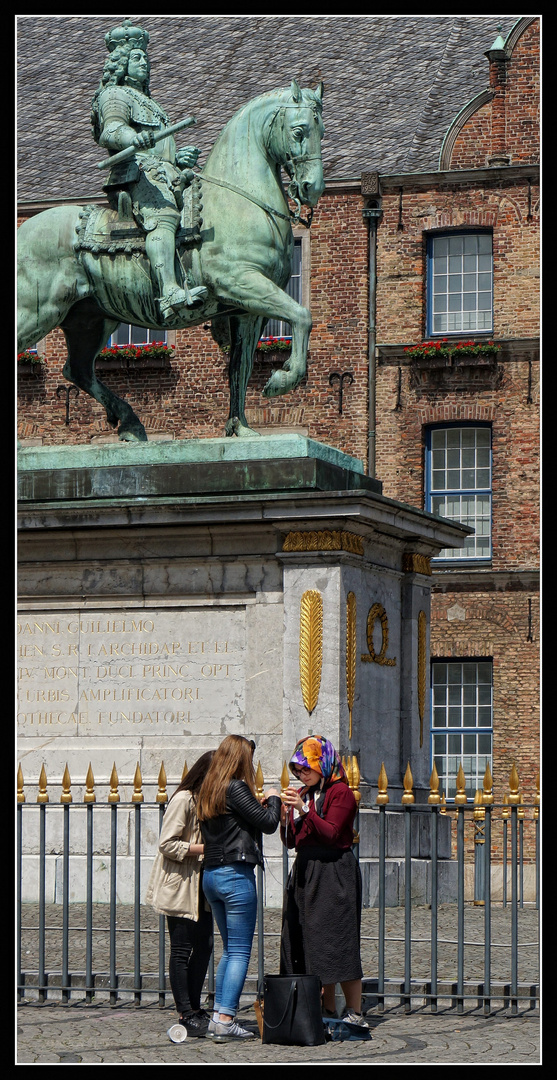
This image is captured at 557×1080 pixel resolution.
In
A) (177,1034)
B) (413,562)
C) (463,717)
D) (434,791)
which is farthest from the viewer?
(463,717)

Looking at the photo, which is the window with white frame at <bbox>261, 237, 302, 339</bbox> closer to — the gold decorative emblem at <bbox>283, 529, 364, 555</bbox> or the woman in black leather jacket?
the gold decorative emblem at <bbox>283, 529, 364, 555</bbox>

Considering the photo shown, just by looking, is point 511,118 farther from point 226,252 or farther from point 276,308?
point 276,308

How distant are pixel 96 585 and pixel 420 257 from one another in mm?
16730

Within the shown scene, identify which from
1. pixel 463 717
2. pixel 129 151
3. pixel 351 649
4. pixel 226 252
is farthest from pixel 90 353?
pixel 463 717

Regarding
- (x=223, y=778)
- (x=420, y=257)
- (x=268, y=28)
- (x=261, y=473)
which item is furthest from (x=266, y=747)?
(x=268, y=28)

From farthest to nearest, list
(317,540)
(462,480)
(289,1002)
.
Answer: (462,480)
(317,540)
(289,1002)

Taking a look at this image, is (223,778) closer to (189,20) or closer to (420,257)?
(420,257)

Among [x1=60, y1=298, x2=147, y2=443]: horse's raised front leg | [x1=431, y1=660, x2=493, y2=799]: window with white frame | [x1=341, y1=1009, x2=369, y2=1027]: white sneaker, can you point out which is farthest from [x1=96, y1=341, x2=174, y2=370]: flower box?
[x1=341, y1=1009, x2=369, y2=1027]: white sneaker

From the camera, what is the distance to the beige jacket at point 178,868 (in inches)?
372

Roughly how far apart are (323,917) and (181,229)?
6083 millimetres

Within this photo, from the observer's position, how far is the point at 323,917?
9430 mm

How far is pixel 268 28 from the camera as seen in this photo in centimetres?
3322

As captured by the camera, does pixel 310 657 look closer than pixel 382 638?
Yes

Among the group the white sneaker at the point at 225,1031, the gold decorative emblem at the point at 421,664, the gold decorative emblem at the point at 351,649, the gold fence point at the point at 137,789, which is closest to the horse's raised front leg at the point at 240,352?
the gold decorative emblem at the point at 351,649
